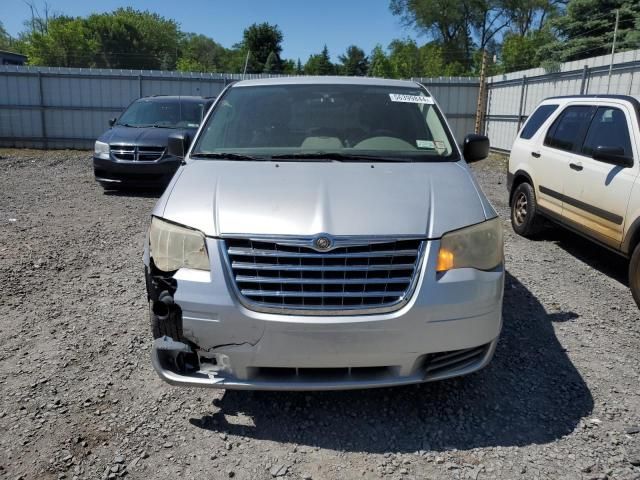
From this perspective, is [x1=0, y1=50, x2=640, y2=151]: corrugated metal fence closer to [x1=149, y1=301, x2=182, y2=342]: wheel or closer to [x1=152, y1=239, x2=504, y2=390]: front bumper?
[x1=152, y1=239, x2=504, y2=390]: front bumper

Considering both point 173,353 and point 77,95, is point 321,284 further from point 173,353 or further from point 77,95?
point 77,95

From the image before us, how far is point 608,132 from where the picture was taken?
203 inches

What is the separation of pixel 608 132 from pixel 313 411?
4.23 m

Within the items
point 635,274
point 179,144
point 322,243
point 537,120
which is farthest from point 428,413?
point 537,120

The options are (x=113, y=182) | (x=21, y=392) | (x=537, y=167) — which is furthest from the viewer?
(x=113, y=182)

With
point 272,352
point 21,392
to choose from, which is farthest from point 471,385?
point 21,392

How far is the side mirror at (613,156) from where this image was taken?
4.66 metres

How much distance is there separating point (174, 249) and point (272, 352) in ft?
2.39

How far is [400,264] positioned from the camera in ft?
8.23

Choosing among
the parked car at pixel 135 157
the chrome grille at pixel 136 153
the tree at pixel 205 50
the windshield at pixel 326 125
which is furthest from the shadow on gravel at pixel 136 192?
the tree at pixel 205 50

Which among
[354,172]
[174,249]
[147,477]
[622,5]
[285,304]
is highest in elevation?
[622,5]

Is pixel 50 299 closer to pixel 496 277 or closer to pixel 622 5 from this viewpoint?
pixel 496 277

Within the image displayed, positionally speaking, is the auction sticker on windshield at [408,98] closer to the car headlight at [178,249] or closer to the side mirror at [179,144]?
the side mirror at [179,144]

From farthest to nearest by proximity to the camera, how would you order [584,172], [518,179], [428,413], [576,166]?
[518,179]
[576,166]
[584,172]
[428,413]
